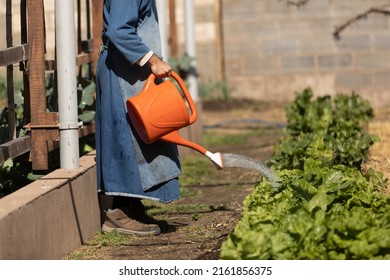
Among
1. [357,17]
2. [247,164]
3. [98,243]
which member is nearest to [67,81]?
[98,243]

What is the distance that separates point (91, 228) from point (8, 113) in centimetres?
82

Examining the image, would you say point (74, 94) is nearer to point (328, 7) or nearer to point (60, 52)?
point (60, 52)

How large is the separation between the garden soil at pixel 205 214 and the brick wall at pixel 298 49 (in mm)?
2047

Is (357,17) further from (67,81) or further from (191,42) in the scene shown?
(67,81)

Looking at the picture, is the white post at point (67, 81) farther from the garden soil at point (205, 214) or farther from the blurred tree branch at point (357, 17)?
the blurred tree branch at point (357, 17)

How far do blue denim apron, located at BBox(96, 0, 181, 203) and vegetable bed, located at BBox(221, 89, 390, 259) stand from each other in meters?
0.61

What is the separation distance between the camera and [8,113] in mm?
6480

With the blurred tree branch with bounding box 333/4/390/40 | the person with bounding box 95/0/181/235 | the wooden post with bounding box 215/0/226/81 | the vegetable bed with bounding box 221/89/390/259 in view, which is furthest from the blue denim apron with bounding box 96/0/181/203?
the wooden post with bounding box 215/0/226/81

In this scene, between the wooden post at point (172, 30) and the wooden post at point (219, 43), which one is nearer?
the wooden post at point (172, 30)

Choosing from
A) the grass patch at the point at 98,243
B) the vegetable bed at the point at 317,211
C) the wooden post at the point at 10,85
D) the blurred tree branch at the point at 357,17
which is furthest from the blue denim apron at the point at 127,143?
the blurred tree branch at the point at 357,17

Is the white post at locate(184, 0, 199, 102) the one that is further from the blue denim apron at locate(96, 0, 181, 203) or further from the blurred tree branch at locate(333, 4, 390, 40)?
the blue denim apron at locate(96, 0, 181, 203)

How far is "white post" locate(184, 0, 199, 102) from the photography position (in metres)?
11.4

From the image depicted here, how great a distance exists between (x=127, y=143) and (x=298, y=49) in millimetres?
8630

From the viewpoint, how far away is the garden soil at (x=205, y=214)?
600 cm
